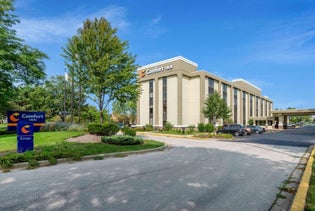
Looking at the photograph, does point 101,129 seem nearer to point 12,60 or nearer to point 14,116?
point 14,116

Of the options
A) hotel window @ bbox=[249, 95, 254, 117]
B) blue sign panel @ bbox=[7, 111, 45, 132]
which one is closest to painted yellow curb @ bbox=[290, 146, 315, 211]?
blue sign panel @ bbox=[7, 111, 45, 132]

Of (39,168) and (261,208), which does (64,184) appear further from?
(261,208)

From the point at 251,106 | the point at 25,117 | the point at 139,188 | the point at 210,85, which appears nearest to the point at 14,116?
the point at 25,117

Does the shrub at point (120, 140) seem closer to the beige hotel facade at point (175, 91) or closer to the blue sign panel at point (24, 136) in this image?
the blue sign panel at point (24, 136)

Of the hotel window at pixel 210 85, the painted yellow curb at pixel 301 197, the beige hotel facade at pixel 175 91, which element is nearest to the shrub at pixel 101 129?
the painted yellow curb at pixel 301 197

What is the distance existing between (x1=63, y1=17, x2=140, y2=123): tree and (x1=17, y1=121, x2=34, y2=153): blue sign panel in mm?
9055

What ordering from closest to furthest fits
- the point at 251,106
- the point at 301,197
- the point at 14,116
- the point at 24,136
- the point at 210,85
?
the point at 301,197
the point at 24,136
the point at 14,116
the point at 210,85
the point at 251,106

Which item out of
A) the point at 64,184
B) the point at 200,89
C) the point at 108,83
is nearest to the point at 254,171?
the point at 64,184

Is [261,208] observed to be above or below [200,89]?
below

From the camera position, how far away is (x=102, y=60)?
17.2 meters

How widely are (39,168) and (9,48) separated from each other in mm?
13259

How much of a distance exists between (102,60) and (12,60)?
717cm

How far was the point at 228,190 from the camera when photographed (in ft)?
16.7

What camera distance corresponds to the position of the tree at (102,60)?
17516 millimetres
